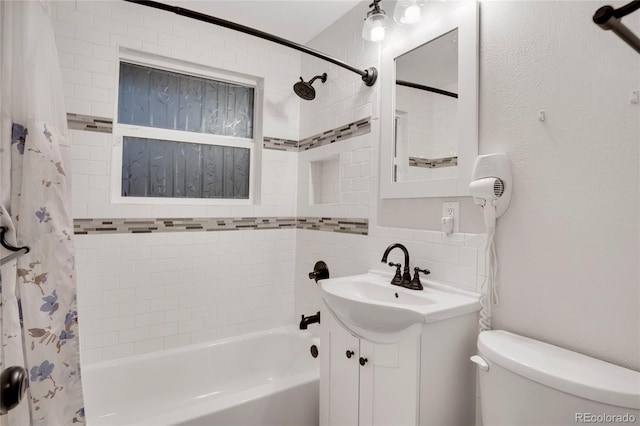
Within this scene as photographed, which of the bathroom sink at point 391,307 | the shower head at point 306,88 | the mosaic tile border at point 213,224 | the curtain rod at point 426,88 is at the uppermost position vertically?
the shower head at point 306,88

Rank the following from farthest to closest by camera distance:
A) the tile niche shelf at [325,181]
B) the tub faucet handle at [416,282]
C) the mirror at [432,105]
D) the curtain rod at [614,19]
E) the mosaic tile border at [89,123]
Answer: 1. the tile niche shelf at [325,181]
2. the mosaic tile border at [89,123]
3. the tub faucet handle at [416,282]
4. the mirror at [432,105]
5. the curtain rod at [614,19]

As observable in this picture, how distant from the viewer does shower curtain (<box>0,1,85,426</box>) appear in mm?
1057

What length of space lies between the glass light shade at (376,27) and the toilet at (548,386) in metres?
1.54

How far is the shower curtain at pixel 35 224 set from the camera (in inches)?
41.6

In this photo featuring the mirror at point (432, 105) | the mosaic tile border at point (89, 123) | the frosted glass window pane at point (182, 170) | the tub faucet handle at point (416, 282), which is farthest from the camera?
the frosted glass window pane at point (182, 170)

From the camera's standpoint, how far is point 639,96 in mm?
956

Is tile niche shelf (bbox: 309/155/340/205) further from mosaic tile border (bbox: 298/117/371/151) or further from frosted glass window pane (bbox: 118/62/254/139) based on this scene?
frosted glass window pane (bbox: 118/62/254/139)

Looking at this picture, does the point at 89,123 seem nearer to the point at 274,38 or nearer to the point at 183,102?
the point at 183,102

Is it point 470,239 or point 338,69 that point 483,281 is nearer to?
point 470,239

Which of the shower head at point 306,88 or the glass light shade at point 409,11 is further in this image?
the shower head at point 306,88

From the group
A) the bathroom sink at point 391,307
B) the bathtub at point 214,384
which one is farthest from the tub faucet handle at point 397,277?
the bathtub at point 214,384

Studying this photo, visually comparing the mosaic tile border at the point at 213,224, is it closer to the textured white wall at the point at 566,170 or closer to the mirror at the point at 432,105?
the mirror at the point at 432,105

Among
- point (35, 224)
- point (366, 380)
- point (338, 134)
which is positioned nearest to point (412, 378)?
point (366, 380)

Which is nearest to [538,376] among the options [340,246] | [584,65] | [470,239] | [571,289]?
Answer: [571,289]
